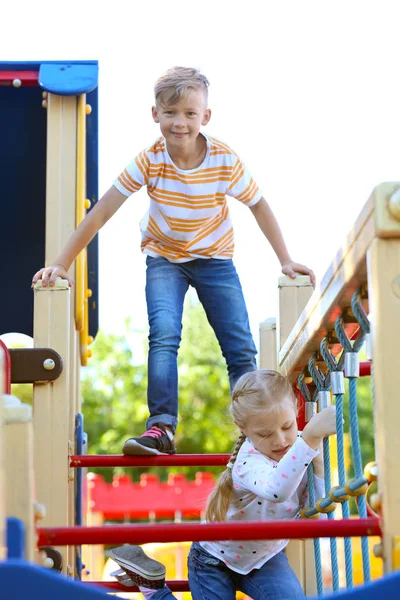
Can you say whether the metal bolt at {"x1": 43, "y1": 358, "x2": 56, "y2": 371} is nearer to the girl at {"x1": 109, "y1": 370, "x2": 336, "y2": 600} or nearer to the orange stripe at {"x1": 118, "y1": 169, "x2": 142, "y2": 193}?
the girl at {"x1": 109, "y1": 370, "x2": 336, "y2": 600}

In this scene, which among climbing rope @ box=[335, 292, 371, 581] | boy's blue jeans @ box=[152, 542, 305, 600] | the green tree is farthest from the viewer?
the green tree

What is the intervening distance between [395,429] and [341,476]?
0.64 metres

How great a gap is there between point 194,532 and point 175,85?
71.3 inches

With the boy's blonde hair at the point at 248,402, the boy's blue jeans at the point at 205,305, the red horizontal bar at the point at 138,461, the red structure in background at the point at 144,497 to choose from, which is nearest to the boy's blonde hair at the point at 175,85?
the boy's blue jeans at the point at 205,305

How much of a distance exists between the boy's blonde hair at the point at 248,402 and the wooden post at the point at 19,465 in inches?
35.7

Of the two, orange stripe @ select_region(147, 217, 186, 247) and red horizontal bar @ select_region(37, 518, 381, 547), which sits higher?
orange stripe @ select_region(147, 217, 186, 247)

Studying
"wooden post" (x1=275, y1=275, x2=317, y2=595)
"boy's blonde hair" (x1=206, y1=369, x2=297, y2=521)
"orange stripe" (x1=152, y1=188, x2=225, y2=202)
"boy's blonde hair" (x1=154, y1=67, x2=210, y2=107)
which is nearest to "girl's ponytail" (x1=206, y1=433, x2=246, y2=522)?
"boy's blonde hair" (x1=206, y1=369, x2=297, y2=521)

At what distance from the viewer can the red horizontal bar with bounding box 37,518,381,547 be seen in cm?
151

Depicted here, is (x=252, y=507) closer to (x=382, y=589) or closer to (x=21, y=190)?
(x=382, y=589)

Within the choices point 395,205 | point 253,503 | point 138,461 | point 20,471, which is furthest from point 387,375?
point 138,461

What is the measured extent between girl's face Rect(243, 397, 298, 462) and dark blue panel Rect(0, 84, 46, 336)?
1.95 meters

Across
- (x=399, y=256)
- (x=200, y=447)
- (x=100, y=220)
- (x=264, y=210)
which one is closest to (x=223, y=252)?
(x=264, y=210)

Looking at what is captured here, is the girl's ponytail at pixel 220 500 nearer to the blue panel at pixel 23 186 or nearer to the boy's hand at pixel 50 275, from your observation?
the boy's hand at pixel 50 275

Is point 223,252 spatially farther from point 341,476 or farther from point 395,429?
point 395,429
